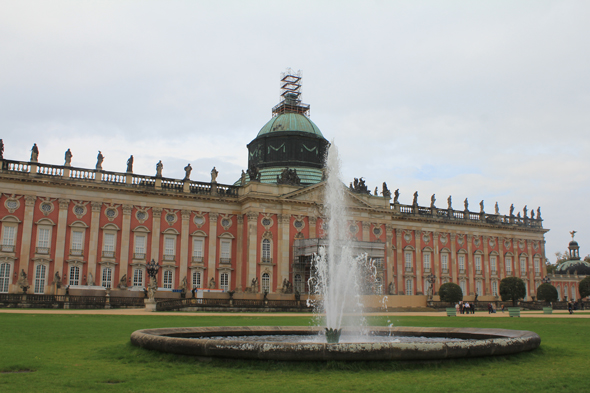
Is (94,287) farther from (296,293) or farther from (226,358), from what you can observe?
(226,358)

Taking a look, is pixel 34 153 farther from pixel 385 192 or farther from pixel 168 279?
pixel 385 192

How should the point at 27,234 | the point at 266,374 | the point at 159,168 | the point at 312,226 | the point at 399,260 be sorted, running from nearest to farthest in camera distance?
the point at 266,374, the point at 27,234, the point at 159,168, the point at 312,226, the point at 399,260

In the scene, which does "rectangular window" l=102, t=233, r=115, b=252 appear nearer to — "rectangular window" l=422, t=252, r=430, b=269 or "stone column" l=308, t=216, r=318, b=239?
"stone column" l=308, t=216, r=318, b=239

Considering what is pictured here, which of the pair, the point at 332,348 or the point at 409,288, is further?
the point at 409,288

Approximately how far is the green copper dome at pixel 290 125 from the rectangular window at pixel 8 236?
30.7 meters

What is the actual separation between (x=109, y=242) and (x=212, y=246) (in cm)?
1003

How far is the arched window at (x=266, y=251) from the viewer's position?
53.2 meters

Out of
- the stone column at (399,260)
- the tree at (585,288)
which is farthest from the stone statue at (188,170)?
the tree at (585,288)

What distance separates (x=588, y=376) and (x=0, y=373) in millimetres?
11416

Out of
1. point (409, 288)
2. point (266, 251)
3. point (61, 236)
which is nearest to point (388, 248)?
point (409, 288)

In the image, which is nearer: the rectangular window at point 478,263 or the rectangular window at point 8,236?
the rectangular window at point 8,236

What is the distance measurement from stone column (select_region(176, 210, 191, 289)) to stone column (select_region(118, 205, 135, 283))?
16.2 ft

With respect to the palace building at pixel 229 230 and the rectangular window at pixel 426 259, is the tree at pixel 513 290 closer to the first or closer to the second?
the palace building at pixel 229 230

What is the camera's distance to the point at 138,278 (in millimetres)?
49281
